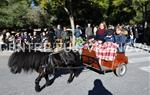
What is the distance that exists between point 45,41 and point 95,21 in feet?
61.5

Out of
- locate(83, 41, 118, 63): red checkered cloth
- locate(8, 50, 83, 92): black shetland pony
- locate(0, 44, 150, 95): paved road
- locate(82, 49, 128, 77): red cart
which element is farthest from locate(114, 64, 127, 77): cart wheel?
locate(8, 50, 83, 92): black shetland pony

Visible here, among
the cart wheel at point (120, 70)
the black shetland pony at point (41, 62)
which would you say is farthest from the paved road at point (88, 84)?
the black shetland pony at point (41, 62)

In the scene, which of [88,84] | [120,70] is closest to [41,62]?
[88,84]

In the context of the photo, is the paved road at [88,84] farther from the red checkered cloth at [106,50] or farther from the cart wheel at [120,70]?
the red checkered cloth at [106,50]

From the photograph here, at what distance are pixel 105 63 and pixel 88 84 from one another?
42.3 inches

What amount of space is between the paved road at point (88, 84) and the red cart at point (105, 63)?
209 millimetres

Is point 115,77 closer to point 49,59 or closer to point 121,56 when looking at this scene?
point 121,56

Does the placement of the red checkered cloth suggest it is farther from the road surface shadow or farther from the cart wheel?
the road surface shadow

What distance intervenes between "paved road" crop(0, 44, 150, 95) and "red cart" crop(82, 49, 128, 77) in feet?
0.69

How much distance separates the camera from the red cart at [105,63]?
11273 mm

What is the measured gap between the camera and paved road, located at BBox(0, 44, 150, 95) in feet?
31.5

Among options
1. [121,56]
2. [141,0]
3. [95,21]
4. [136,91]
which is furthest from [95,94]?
[95,21]

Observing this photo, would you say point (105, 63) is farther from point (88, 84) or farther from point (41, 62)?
point (41, 62)

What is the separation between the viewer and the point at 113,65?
36.8 ft
